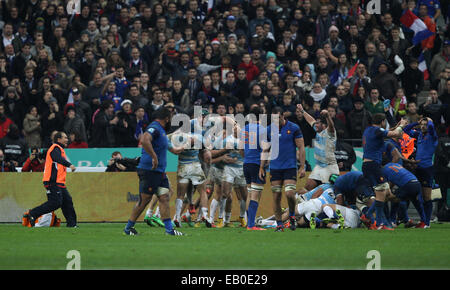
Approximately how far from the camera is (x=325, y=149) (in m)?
19.5

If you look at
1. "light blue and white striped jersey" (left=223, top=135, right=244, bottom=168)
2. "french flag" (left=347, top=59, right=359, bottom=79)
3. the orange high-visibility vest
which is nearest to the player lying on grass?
"light blue and white striped jersey" (left=223, top=135, right=244, bottom=168)

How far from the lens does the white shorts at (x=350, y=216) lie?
17719mm

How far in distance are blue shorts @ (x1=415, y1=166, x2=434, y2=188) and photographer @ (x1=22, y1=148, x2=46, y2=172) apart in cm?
1046

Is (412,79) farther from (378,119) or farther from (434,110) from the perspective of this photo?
(378,119)

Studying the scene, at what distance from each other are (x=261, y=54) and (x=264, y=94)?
2764 millimetres

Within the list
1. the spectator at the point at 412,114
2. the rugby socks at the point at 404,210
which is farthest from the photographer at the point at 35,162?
the spectator at the point at 412,114

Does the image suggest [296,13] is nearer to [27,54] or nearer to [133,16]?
[133,16]

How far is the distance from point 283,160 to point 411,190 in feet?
10.6

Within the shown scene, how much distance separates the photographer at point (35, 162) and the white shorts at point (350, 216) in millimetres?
8981

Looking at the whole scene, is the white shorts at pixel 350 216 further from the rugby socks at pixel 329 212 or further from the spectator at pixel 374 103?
the spectator at pixel 374 103

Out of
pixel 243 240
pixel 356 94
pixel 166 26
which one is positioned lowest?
pixel 243 240

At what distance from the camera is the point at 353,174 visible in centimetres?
1814
